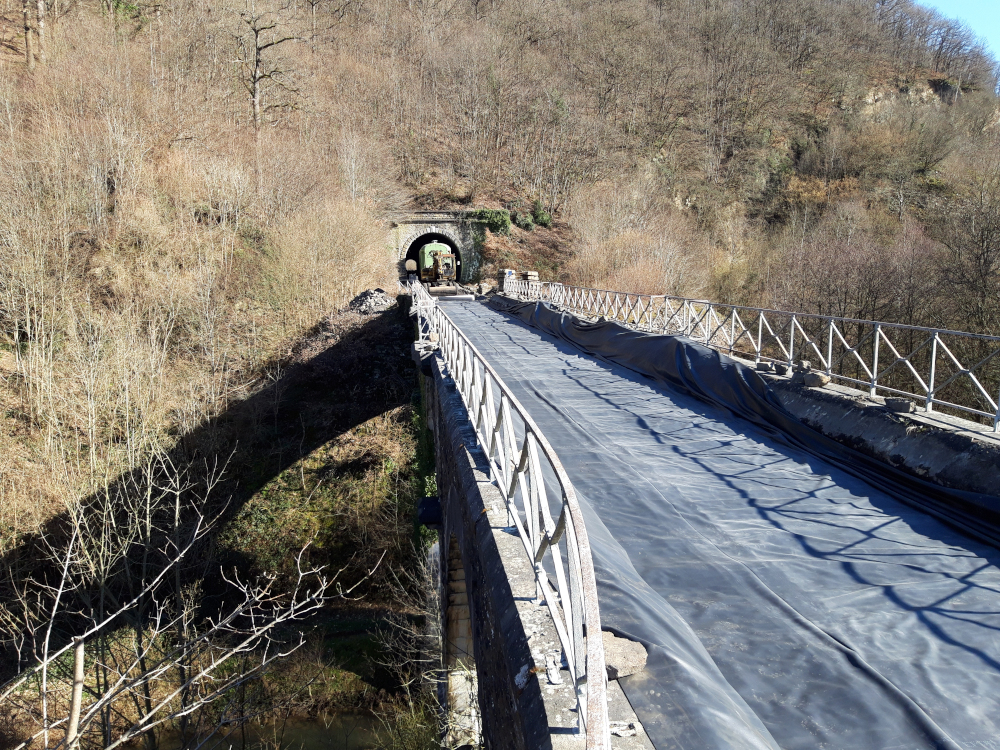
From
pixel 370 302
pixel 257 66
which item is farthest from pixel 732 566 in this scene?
pixel 257 66

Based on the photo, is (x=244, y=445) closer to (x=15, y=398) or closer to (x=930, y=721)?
(x=15, y=398)

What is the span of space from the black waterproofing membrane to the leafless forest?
120 inches

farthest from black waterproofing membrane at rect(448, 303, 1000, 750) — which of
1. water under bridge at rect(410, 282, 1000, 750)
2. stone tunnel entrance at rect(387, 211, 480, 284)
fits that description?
stone tunnel entrance at rect(387, 211, 480, 284)

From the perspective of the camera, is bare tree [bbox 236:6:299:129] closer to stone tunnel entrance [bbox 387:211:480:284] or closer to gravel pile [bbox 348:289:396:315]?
stone tunnel entrance [bbox 387:211:480:284]

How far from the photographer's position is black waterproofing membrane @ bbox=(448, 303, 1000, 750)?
233cm

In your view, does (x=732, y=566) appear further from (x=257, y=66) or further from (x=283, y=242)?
(x=257, y=66)

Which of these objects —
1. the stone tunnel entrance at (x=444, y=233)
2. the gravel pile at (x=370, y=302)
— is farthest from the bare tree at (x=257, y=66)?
the gravel pile at (x=370, y=302)

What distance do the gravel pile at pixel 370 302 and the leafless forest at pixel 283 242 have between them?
781 millimetres

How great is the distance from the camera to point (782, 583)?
3.38 meters

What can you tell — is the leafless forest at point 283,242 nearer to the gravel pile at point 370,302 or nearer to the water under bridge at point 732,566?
the gravel pile at point 370,302

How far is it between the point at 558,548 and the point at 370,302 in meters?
19.5

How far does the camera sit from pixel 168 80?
2581 centimetres

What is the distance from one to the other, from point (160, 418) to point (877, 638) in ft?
54.3

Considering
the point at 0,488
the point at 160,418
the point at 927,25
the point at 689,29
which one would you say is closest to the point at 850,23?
the point at 927,25
